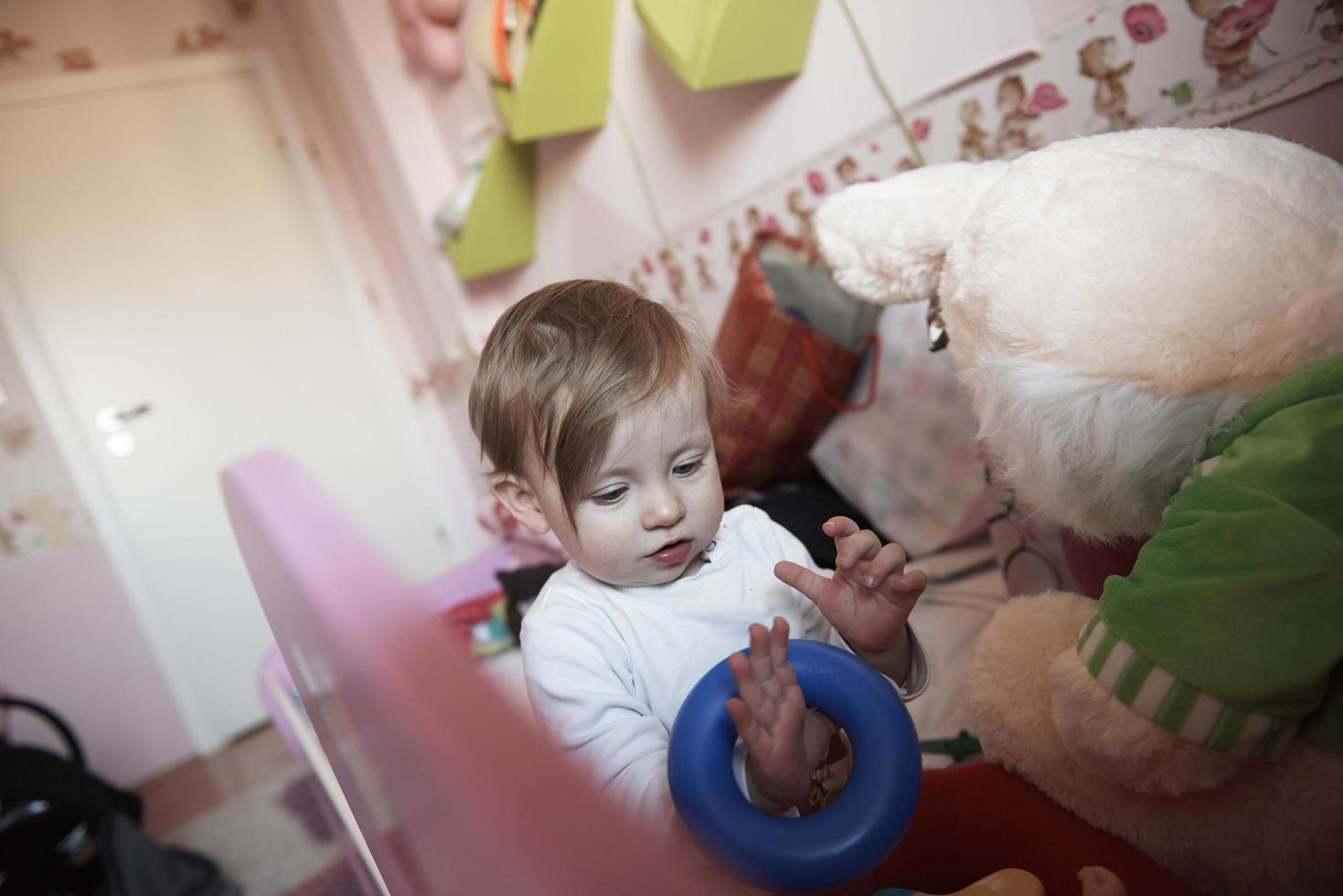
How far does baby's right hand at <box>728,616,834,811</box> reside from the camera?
0.41 metres

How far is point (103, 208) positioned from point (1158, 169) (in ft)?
8.84

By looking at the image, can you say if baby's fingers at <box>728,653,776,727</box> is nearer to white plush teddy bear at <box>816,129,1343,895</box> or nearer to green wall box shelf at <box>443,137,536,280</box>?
white plush teddy bear at <box>816,129,1343,895</box>

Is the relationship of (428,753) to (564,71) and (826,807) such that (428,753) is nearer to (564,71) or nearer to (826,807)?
(826,807)

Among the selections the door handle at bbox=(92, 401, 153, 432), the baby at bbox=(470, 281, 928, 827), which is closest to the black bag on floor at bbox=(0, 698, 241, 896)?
the door handle at bbox=(92, 401, 153, 432)

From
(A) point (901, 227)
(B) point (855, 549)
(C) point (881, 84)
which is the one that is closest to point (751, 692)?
(B) point (855, 549)

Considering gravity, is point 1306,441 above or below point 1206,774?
above

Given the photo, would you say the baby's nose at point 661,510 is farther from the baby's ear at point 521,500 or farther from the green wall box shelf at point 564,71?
the green wall box shelf at point 564,71

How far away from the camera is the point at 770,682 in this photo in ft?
1.40

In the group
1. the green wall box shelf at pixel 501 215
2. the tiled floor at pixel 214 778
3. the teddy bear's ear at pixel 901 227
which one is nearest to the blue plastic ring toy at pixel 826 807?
the teddy bear's ear at pixel 901 227

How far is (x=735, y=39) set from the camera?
1.09 m

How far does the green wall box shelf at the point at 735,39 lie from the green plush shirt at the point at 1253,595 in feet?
2.97

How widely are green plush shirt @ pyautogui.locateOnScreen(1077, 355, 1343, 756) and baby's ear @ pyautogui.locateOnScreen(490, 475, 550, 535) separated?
37cm

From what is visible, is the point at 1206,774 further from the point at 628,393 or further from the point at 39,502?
the point at 39,502

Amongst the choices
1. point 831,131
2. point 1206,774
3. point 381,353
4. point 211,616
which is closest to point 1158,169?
point 1206,774
